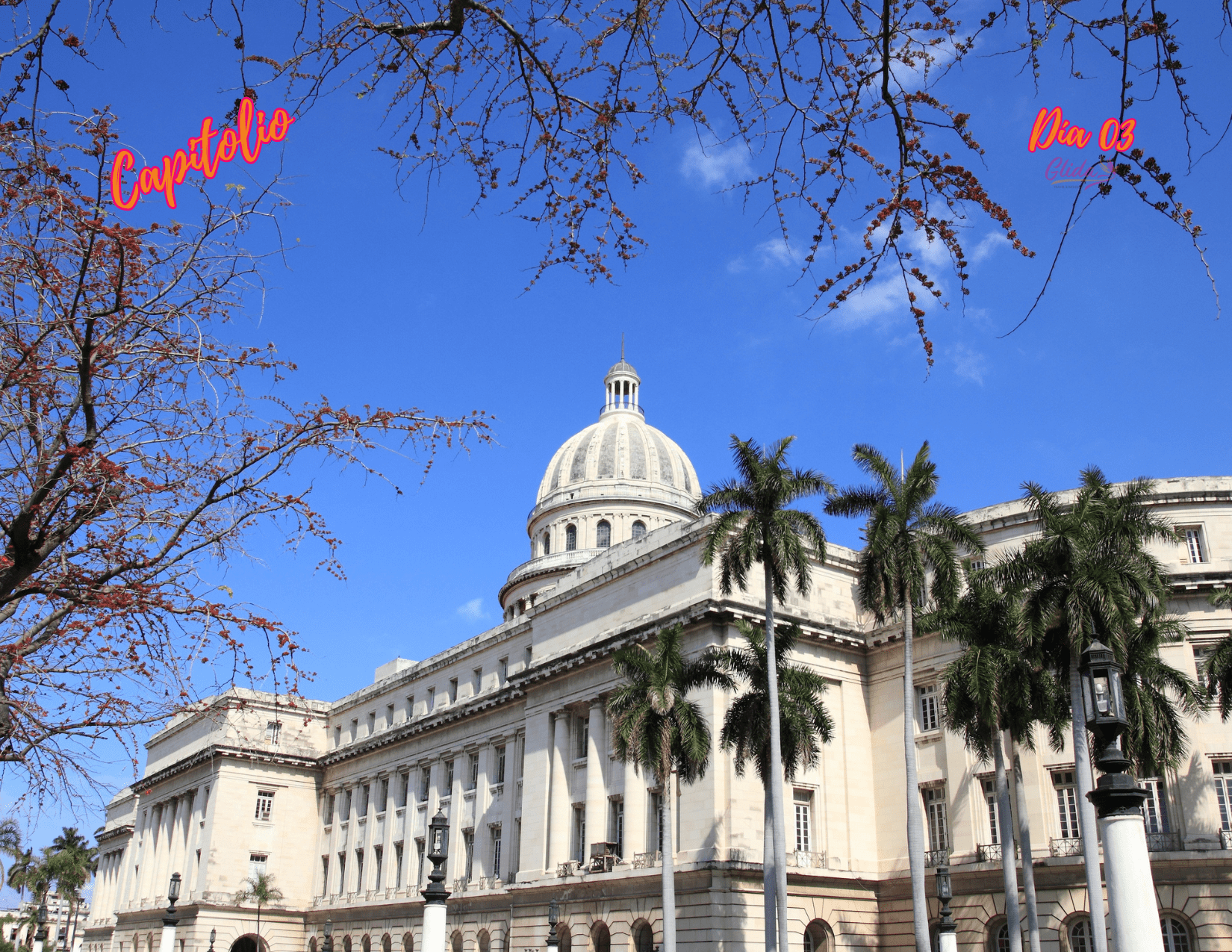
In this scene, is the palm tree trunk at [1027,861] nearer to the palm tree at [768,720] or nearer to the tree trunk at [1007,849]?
the tree trunk at [1007,849]

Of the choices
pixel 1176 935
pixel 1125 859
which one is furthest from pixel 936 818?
pixel 1125 859

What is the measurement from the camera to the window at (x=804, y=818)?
4269 cm

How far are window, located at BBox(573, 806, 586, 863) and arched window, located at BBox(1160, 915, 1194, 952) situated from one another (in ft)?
72.3

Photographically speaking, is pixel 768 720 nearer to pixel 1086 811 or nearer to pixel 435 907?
pixel 1086 811

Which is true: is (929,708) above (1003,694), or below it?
above

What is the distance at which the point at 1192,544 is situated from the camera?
41.2 meters

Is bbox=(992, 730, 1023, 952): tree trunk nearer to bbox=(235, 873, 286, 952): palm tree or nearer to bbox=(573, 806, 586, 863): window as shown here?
bbox=(573, 806, 586, 863): window

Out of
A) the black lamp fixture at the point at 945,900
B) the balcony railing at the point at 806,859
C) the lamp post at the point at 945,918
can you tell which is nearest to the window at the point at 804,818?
the balcony railing at the point at 806,859

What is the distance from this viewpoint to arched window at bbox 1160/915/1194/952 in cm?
3509

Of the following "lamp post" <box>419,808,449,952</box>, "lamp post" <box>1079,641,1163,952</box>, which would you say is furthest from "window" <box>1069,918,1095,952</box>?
"lamp post" <box>1079,641,1163,952</box>

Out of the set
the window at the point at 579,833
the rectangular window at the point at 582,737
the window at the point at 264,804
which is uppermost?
the rectangular window at the point at 582,737

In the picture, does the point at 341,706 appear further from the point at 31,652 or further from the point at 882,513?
the point at 31,652

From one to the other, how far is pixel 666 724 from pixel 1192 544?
2128 cm

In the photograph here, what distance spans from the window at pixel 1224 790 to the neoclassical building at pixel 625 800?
0.07m
